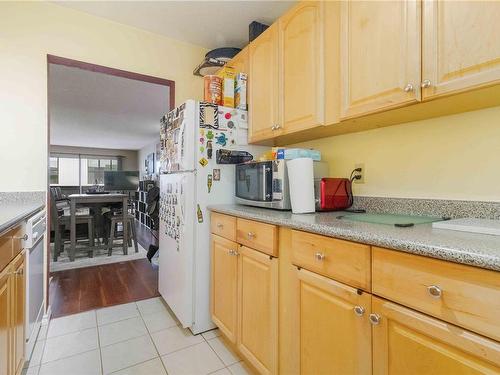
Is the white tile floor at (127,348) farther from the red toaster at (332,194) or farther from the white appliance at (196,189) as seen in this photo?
the red toaster at (332,194)

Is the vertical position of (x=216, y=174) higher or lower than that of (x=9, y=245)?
higher

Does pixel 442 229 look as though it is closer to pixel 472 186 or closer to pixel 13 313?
pixel 472 186

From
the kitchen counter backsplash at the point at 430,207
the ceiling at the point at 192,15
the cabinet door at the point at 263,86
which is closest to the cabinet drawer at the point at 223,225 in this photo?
the cabinet door at the point at 263,86

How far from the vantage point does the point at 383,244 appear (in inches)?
32.0

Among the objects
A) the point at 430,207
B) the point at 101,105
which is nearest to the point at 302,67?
the point at 430,207

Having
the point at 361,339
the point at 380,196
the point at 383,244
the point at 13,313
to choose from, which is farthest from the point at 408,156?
the point at 13,313

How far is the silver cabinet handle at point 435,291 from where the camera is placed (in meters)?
0.69

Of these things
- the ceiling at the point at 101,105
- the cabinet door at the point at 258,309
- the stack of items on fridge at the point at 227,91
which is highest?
the ceiling at the point at 101,105

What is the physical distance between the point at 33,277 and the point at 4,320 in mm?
637

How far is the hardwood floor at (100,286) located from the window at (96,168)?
21.6 ft

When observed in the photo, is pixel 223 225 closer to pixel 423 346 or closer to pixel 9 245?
pixel 9 245

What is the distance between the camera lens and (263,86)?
6.15 feet

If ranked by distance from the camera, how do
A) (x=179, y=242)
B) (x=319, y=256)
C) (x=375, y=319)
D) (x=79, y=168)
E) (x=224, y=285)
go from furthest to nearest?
1. (x=79, y=168)
2. (x=179, y=242)
3. (x=224, y=285)
4. (x=319, y=256)
5. (x=375, y=319)

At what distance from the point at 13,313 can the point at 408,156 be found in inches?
77.7
